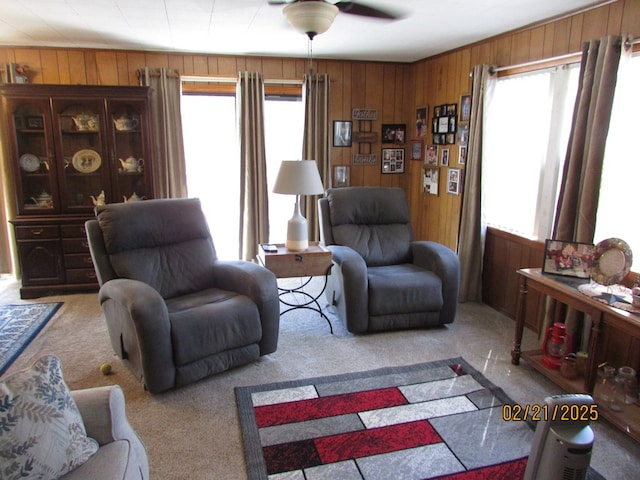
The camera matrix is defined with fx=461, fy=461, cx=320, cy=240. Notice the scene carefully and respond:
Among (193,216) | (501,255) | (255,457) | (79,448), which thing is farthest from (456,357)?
(79,448)

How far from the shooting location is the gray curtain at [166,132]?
4.52m

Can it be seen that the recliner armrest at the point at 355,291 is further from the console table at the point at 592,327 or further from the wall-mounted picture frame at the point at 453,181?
the wall-mounted picture frame at the point at 453,181

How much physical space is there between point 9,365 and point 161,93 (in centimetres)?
278

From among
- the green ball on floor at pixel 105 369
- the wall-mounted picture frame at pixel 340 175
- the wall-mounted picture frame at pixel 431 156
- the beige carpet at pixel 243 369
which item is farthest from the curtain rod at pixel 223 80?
the green ball on floor at pixel 105 369

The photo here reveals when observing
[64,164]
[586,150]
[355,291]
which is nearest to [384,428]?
[355,291]

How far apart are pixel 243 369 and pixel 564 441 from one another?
6.12ft

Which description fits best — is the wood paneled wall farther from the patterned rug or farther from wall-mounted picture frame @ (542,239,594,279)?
the patterned rug

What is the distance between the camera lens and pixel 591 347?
7.78 ft

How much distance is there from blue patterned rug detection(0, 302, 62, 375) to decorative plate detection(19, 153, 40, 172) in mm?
1247

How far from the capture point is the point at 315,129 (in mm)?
4941

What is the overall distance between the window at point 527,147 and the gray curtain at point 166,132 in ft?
9.60

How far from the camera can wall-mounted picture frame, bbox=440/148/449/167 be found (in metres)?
4.53

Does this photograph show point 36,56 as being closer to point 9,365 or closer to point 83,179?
point 83,179

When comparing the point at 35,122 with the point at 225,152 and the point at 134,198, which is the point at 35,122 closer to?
the point at 134,198
